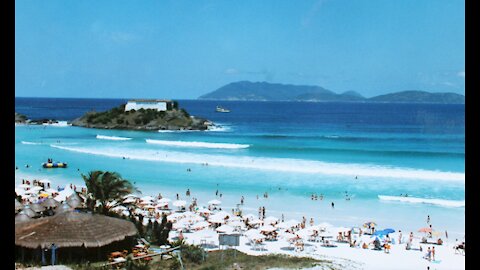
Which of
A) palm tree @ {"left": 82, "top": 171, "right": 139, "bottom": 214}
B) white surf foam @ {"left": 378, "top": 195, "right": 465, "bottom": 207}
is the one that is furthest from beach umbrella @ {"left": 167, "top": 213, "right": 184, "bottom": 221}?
white surf foam @ {"left": 378, "top": 195, "right": 465, "bottom": 207}

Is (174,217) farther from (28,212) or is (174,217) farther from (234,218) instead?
(28,212)

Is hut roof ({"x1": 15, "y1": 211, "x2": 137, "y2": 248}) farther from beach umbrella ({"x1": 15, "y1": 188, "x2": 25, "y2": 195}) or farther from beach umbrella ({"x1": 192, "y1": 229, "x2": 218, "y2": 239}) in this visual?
beach umbrella ({"x1": 15, "y1": 188, "x2": 25, "y2": 195})

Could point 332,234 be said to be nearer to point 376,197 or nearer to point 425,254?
point 425,254

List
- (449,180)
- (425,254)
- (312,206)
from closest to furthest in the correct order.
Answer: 1. (425,254)
2. (312,206)
3. (449,180)

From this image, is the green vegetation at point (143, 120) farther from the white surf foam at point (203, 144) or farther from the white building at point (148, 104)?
the white surf foam at point (203, 144)

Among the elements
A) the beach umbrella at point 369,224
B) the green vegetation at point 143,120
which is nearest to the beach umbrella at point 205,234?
the beach umbrella at point 369,224

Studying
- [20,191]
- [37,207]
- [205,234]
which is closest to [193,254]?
[205,234]
